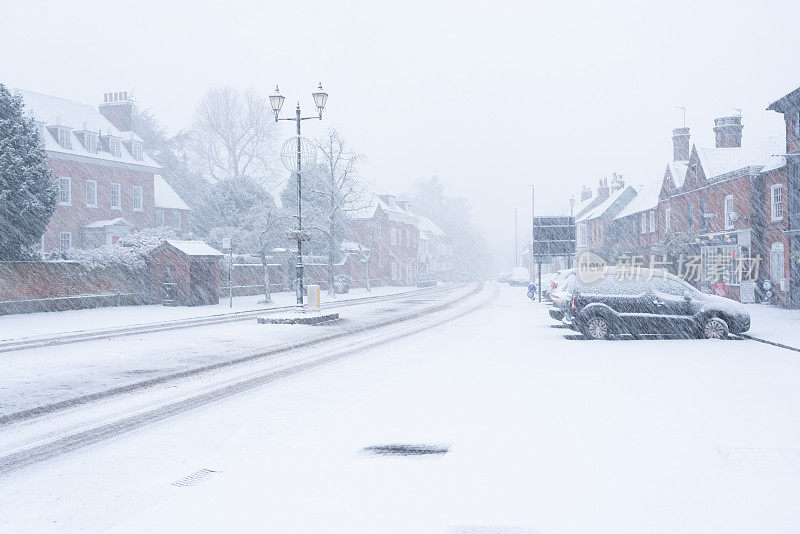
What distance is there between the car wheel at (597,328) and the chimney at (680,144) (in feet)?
131

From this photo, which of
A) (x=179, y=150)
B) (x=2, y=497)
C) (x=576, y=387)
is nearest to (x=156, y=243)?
(x=576, y=387)

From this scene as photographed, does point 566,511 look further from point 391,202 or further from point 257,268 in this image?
point 391,202

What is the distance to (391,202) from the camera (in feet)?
249

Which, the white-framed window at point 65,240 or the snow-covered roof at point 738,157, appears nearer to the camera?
the snow-covered roof at point 738,157

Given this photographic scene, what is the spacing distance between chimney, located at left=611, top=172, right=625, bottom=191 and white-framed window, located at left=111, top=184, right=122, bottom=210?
47.1 metres

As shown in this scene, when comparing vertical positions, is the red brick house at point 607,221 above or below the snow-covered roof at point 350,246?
above

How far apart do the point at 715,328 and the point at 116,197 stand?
4245cm

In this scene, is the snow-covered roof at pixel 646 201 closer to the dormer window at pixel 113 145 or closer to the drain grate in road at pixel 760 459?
the dormer window at pixel 113 145

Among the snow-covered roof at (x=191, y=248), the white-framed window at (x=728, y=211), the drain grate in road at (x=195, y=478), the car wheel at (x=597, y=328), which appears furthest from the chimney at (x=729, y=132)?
the drain grate in road at (x=195, y=478)

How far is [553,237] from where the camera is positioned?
38406mm

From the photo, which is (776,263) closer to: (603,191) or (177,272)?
(177,272)

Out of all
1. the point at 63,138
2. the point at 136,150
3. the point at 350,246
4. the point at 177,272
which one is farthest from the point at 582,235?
the point at 177,272

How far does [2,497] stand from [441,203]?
132803 mm

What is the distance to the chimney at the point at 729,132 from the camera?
4453cm
